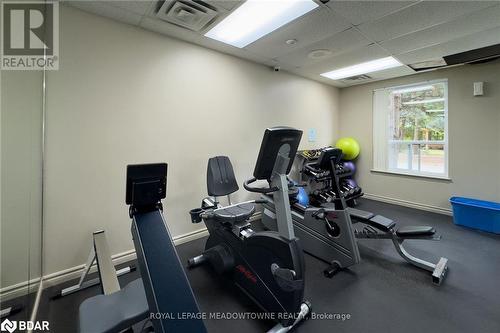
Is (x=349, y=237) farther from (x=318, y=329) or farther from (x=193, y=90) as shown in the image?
(x=193, y=90)

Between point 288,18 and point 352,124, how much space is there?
3.53 m

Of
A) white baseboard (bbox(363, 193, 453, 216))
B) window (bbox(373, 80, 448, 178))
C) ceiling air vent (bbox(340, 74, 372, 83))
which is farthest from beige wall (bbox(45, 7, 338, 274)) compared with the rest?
white baseboard (bbox(363, 193, 453, 216))

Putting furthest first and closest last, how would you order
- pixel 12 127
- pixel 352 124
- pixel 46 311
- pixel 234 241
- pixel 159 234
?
pixel 352 124 < pixel 234 241 < pixel 46 311 < pixel 12 127 < pixel 159 234

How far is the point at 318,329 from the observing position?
1606 mm

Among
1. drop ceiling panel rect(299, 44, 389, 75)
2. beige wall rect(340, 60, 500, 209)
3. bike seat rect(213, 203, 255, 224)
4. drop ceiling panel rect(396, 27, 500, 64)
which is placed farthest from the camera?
beige wall rect(340, 60, 500, 209)

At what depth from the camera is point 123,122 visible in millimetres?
2428

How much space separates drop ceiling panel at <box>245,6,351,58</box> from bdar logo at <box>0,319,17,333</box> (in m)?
3.21

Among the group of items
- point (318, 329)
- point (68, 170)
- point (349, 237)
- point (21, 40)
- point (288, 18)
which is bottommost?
point (318, 329)

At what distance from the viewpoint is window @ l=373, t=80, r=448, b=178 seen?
13.3ft

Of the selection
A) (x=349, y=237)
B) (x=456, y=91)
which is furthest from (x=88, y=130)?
(x=456, y=91)

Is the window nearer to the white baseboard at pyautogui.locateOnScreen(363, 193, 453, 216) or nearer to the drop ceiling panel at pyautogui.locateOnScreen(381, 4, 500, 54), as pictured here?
the white baseboard at pyautogui.locateOnScreen(363, 193, 453, 216)

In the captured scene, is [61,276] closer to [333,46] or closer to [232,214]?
[232,214]

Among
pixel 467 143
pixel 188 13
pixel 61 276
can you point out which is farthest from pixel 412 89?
pixel 61 276

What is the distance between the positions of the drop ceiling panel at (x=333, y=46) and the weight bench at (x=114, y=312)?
3153 millimetres
